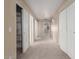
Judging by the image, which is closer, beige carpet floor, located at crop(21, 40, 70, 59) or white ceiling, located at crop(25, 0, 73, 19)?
beige carpet floor, located at crop(21, 40, 70, 59)

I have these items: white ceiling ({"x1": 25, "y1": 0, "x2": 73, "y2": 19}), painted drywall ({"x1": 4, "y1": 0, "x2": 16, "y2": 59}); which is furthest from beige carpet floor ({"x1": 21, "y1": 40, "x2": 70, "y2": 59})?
white ceiling ({"x1": 25, "y1": 0, "x2": 73, "y2": 19})

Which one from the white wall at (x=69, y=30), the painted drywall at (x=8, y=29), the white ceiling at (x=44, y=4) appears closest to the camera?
the painted drywall at (x=8, y=29)

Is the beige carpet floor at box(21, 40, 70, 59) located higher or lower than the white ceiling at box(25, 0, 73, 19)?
lower

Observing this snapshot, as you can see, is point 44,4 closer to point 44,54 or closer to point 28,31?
point 28,31

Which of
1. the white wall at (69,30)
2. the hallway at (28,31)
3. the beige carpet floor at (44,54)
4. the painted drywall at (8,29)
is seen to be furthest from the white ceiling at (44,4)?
the painted drywall at (8,29)

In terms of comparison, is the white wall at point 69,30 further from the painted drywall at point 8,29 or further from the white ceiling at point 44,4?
the painted drywall at point 8,29

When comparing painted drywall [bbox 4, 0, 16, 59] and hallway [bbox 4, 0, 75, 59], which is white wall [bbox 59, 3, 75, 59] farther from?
painted drywall [bbox 4, 0, 16, 59]

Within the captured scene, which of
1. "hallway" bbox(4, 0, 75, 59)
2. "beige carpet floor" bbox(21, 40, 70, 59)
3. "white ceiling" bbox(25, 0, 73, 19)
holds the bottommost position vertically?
"beige carpet floor" bbox(21, 40, 70, 59)

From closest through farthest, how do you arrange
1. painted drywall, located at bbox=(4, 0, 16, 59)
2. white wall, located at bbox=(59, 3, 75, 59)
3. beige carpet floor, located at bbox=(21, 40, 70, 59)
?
painted drywall, located at bbox=(4, 0, 16, 59)
white wall, located at bbox=(59, 3, 75, 59)
beige carpet floor, located at bbox=(21, 40, 70, 59)
